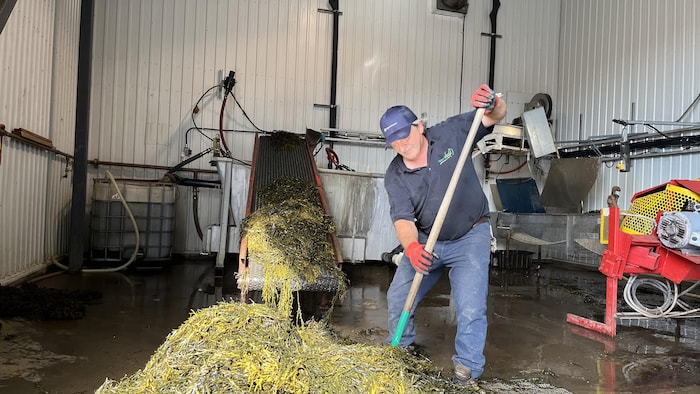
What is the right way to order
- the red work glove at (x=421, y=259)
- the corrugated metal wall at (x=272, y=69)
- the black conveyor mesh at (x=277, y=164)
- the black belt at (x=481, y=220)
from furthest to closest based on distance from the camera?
the corrugated metal wall at (x=272, y=69), the black conveyor mesh at (x=277, y=164), the black belt at (x=481, y=220), the red work glove at (x=421, y=259)

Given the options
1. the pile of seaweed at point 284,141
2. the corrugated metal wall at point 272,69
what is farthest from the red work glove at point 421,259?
the corrugated metal wall at point 272,69

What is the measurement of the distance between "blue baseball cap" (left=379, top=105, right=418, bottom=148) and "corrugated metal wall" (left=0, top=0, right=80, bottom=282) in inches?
139

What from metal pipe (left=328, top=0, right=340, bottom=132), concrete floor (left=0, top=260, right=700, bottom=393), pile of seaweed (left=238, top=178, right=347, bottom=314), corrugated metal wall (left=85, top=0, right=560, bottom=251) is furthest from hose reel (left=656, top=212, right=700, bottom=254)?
metal pipe (left=328, top=0, right=340, bottom=132)

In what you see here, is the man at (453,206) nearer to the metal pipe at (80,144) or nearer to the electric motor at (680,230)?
the electric motor at (680,230)

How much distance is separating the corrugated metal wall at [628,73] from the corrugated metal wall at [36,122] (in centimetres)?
775

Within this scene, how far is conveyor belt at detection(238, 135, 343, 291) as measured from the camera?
3.29 m

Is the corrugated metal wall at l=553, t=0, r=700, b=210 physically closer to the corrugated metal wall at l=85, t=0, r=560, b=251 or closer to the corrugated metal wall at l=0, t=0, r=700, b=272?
the corrugated metal wall at l=0, t=0, r=700, b=272

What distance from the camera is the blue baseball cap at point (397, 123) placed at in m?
2.24

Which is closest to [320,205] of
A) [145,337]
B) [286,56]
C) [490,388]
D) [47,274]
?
[145,337]

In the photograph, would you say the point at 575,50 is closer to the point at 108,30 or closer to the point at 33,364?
the point at 108,30

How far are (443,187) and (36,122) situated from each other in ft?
14.5

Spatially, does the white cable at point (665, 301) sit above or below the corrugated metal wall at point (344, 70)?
below

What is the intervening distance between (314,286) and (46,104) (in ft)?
12.4

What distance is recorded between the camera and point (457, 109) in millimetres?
8172
